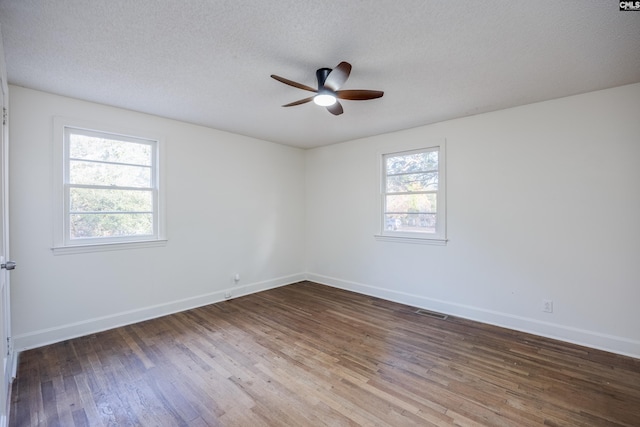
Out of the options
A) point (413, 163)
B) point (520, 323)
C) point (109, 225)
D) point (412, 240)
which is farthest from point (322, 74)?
point (520, 323)

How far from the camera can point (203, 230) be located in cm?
414

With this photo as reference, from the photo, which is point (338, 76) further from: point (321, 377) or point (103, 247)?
point (103, 247)

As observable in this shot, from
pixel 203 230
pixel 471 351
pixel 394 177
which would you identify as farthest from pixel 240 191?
pixel 471 351

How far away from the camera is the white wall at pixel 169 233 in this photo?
284 cm

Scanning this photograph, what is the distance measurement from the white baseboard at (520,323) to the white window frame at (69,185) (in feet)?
10.3

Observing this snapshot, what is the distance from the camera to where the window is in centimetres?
392

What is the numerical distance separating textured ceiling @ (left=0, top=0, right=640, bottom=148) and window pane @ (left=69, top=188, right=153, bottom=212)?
0.99 meters

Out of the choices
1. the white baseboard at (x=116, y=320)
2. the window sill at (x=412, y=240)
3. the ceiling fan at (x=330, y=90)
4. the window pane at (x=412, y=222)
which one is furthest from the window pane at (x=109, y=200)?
the window pane at (x=412, y=222)

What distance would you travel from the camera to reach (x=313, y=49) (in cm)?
214

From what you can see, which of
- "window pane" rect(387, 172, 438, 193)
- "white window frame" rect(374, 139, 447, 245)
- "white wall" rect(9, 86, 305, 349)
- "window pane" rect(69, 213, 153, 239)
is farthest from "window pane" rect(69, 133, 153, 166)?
"window pane" rect(387, 172, 438, 193)

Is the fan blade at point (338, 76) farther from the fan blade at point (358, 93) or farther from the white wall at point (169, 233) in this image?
the white wall at point (169, 233)

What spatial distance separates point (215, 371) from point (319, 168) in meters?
3.71

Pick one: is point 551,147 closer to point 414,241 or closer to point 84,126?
point 414,241

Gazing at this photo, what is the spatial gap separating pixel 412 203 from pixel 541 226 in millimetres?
1522
